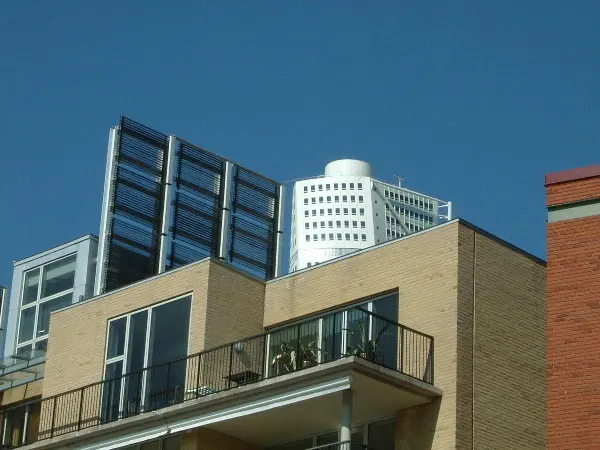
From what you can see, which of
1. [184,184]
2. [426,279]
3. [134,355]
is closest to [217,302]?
[134,355]

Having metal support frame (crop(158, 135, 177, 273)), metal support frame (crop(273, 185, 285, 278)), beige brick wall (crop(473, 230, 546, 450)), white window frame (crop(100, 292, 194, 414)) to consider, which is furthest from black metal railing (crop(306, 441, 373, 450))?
metal support frame (crop(273, 185, 285, 278))

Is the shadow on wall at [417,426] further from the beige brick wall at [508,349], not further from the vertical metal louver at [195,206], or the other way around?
the vertical metal louver at [195,206]

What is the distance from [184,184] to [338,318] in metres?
17.7

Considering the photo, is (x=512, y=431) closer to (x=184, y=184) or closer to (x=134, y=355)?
(x=134, y=355)

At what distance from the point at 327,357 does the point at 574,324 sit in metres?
6.95

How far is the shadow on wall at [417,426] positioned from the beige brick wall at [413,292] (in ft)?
0.06

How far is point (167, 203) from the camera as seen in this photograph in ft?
165

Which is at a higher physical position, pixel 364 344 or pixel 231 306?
pixel 231 306

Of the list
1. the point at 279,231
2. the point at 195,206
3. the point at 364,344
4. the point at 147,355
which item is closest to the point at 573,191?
the point at 364,344

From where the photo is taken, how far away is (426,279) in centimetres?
3253

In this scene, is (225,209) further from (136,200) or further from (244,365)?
(244,365)

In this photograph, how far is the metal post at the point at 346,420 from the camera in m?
30.7

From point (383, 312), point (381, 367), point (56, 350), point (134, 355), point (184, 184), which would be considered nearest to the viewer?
point (381, 367)

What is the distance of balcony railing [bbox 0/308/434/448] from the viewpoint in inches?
1257
